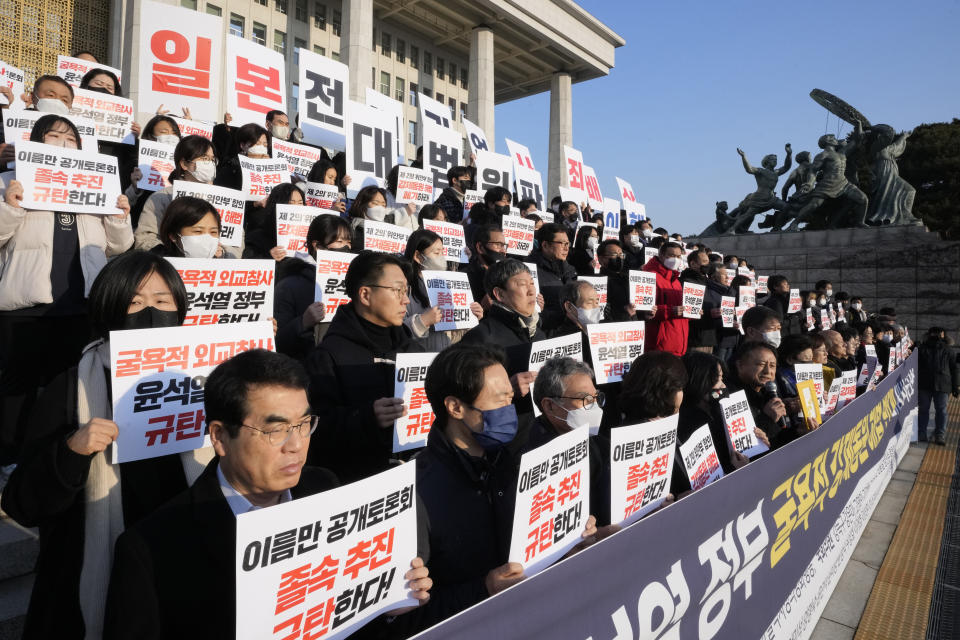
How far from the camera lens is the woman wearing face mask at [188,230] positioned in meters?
3.24

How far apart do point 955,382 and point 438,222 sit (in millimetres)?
10315

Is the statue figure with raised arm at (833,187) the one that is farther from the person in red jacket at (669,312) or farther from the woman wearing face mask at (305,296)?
the woman wearing face mask at (305,296)

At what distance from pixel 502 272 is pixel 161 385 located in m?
2.30

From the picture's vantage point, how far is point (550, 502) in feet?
6.47

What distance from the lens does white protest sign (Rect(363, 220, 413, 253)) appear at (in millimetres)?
5238

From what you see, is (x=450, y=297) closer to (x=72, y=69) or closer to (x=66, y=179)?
(x=66, y=179)

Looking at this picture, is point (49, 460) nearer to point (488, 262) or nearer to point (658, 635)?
point (658, 635)

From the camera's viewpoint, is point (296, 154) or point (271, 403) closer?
point (271, 403)

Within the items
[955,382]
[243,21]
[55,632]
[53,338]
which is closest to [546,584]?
[55,632]

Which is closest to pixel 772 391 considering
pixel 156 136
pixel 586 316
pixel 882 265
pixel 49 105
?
pixel 586 316

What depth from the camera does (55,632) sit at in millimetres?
1653

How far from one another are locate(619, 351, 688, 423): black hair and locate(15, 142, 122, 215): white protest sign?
10.4ft

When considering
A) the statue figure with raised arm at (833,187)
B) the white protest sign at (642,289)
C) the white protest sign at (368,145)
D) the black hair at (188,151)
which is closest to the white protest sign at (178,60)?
the white protest sign at (368,145)

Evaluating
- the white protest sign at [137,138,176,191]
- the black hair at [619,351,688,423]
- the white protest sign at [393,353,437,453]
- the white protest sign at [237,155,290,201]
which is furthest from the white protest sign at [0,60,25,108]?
the black hair at [619,351,688,423]
